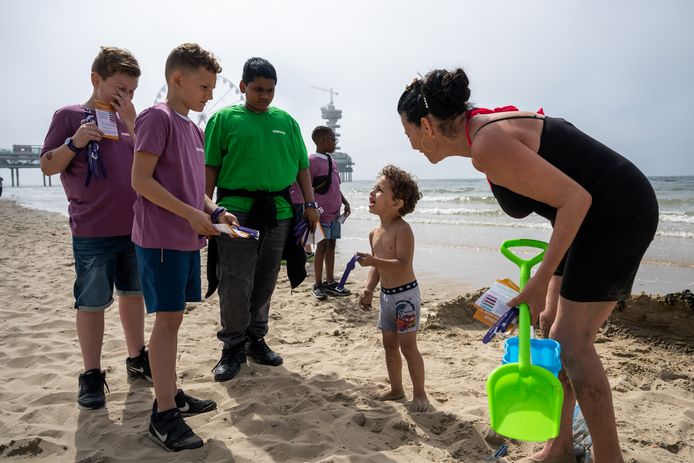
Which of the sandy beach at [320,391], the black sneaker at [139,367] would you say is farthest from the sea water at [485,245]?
the black sneaker at [139,367]

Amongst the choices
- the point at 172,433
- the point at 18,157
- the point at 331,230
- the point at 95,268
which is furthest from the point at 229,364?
the point at 18,157

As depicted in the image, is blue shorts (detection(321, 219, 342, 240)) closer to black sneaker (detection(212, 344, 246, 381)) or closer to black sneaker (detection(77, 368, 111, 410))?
black sneaker (detection(212, 344, 246, 381))

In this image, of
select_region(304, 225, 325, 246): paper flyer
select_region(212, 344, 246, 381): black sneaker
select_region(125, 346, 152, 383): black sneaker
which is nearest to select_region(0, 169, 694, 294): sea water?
select_region(304, 225, 325, 246): paper flyer

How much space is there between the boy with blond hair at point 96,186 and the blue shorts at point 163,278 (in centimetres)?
59

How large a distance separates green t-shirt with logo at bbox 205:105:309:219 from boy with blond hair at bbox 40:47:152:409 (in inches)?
23.4

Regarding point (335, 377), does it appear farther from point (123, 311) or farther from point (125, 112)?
point (125, 112)

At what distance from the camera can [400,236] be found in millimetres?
2912

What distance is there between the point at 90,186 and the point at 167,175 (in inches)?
28.6

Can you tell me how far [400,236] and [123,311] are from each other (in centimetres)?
186

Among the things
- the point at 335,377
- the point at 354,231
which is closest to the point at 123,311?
the point at 335,377

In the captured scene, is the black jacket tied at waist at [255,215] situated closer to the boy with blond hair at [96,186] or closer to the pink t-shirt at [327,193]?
the boy with blond hair at [96,186]

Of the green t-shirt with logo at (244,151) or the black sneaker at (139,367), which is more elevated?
the green t-shirt with logo at (244,151)

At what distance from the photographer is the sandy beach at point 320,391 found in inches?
93.7

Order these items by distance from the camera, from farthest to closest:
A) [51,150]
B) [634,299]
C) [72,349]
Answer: [634,299], [72,349], [51,150]
